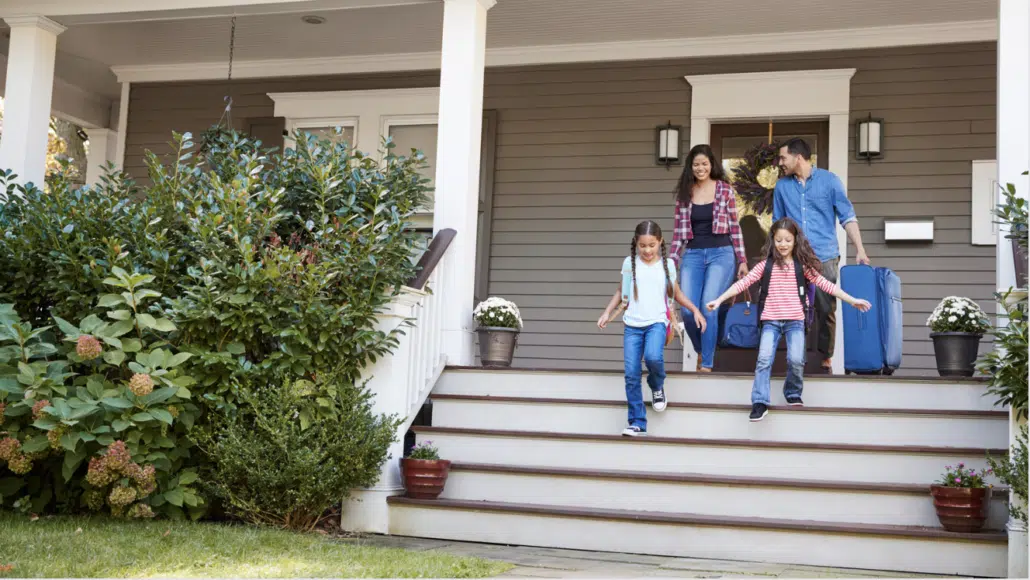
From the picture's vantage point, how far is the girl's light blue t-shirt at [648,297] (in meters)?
4.87

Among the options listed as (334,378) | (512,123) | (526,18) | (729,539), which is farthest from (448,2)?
(729,539)

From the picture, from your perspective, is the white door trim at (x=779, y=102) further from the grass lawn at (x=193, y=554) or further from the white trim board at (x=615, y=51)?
the grass lawn at (x=193, y=554)

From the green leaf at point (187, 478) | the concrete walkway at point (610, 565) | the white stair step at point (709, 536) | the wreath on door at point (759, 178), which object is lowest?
the concrete walkway at point (610, 565)

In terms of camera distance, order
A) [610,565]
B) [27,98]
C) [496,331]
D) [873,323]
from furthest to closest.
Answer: [27,98] → [496,331] → [873,323] → [610,565]

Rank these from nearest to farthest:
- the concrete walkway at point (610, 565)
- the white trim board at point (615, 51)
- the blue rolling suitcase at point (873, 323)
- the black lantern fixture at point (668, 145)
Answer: the concrete walkway at point (610, 565)
the blue rolling suitcase at point (873, 323)
the white trim board at point (615, 51)
the black lantern fixture at point (668, 145)

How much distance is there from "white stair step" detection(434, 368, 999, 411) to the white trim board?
276 centimetres

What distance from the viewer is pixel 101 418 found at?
4262 mm

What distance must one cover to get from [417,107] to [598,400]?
375cm

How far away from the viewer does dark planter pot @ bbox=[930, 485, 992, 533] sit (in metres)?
3.92

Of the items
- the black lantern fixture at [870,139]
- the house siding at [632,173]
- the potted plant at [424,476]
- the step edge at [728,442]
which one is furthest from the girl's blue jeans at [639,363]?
the black lantern fixture at [870,139]

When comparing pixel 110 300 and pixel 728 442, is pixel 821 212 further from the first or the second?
pixel 110 300

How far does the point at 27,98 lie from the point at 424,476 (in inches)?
160

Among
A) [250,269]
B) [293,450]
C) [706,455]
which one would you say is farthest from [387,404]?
[706,455]

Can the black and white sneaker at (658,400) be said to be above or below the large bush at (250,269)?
below
